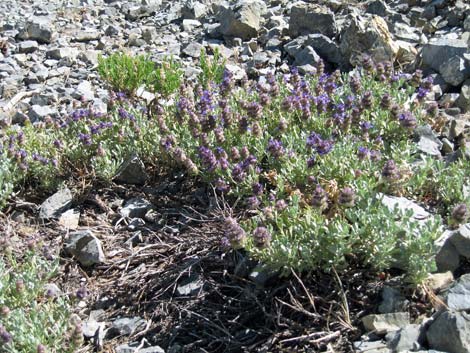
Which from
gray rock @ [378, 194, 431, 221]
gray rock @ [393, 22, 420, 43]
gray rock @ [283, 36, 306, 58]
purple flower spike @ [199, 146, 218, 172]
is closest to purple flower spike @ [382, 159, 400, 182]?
gray rock @ [378, 194, 431, 221]

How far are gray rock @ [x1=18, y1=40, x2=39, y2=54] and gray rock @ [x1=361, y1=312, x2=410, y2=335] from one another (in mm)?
6083

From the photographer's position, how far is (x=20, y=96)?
22.6 ft

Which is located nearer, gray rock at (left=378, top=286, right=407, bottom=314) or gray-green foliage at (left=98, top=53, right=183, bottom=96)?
gray rock at (left=378, top=286, right=407, bottom=314)

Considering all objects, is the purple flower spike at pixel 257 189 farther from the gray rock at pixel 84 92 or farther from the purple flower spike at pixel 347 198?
the gray rock at pixel 84 92

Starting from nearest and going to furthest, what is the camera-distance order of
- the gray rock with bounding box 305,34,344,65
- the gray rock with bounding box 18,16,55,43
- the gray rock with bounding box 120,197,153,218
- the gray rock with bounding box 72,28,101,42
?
1. the gray rock with bounding box 120,197,153,218
2. the gray rock with bounding box 305,34,344,65
3. the gray rock with bounding box 18,16,55,43
4. the gray rock with bounding box 72,28,101,42

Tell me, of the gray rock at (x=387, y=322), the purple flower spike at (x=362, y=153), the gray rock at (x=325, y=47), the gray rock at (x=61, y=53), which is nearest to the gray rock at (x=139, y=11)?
the gray rock at (x=61, y=53)

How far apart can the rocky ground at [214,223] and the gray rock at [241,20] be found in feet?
0.06

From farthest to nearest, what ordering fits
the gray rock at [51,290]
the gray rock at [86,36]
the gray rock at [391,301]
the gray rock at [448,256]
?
the gray rock at [86,36], the gray rock at [51,290], the gray rock at [448,256], the gray rock at [391,301]

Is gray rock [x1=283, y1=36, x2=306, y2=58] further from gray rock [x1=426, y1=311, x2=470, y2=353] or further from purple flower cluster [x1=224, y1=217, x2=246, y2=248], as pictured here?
gray rock [x1=426, y1=311, x2=470, y2=353]

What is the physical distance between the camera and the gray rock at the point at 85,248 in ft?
15.0

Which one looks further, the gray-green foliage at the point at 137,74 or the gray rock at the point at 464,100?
the gray-green foliage at the point at 137,74

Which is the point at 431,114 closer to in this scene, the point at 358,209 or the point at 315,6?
the point at 358,209

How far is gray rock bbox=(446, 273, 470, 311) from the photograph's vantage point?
3303 millimetres

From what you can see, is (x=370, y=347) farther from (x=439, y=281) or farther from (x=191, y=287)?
(x=191, y=287)
